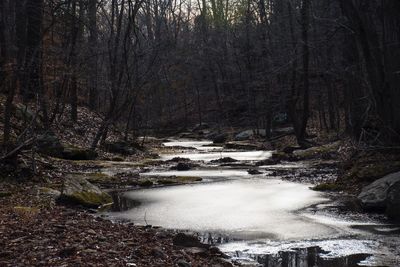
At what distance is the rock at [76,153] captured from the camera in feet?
70.1

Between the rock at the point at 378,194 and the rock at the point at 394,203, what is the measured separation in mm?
185

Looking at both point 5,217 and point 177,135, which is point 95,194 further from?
point 177,135

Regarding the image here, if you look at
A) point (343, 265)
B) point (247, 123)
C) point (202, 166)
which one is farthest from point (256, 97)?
point (343, 265)

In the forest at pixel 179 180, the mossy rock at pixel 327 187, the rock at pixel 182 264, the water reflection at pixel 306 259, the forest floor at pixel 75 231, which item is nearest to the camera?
the forest floor at pixel 75 231

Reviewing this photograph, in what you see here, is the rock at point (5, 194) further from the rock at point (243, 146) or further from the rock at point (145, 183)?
the rock at point (243, 146)

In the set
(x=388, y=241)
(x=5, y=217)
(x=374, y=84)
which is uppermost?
(x=374, y=84)

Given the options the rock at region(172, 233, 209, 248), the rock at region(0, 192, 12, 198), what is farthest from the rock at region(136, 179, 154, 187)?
the rock at region(172, 233, 209, 248)

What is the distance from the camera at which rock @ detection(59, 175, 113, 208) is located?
39.3 feet

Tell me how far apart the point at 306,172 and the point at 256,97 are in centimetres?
2975

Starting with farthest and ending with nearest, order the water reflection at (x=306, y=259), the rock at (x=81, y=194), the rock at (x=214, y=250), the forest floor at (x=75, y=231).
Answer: the rock at (x=81, y=194)
the rock at (x=214, y=250)
the water reflection at (x=306, y=259)
the forest floor at (x=75, y=231)

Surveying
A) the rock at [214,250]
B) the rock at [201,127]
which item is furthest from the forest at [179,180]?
the rock at [201,127]

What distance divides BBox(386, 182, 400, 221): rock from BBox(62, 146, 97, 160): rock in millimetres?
14063

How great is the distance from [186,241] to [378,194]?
4.95 m

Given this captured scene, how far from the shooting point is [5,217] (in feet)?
29.3
